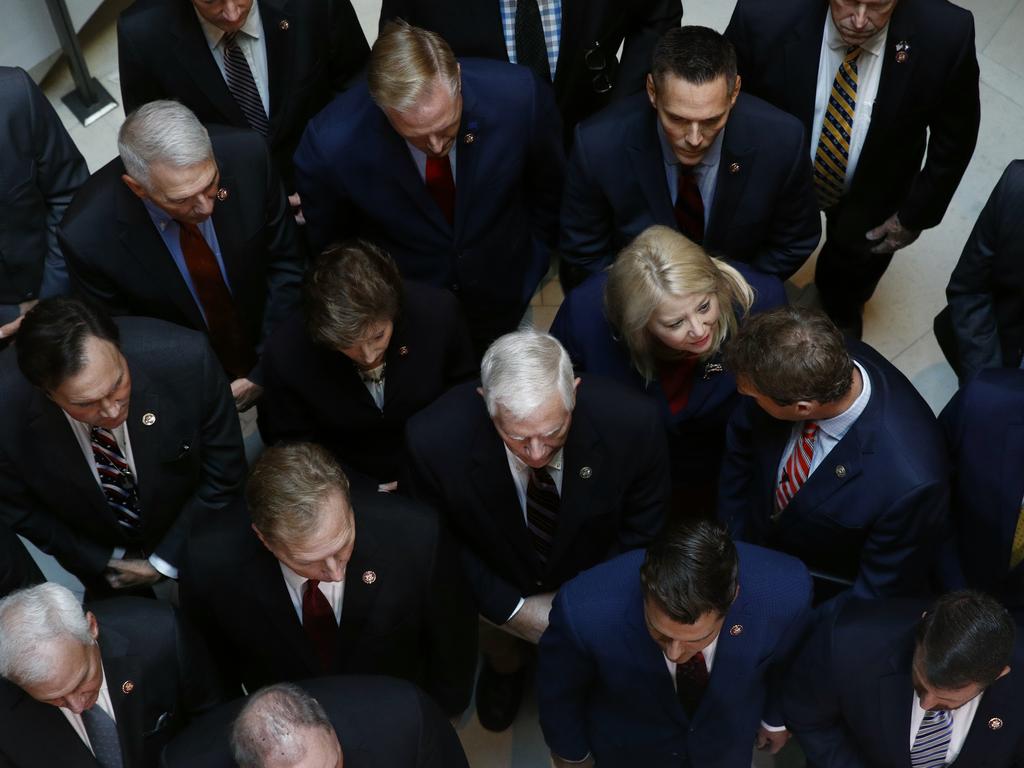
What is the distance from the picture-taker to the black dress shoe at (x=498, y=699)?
489 cm

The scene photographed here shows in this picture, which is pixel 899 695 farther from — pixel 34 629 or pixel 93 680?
pixel 34 629

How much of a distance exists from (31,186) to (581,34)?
2.00 meters

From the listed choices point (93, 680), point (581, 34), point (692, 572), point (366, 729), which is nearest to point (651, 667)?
point (692, 572)

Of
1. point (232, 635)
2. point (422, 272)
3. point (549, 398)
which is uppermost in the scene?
point (549, 398)

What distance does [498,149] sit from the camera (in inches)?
177

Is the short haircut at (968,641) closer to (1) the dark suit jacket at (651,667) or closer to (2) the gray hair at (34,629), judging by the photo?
(1) the dark suit jacket at (651,667)

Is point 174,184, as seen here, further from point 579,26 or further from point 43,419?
point 579,26

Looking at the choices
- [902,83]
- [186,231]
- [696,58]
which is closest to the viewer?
[696,58]

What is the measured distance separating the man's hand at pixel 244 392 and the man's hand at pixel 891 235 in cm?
234

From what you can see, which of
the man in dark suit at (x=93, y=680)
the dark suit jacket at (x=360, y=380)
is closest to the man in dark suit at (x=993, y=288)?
the dark suit jacket at (x=360, y=380)

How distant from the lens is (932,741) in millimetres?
3824

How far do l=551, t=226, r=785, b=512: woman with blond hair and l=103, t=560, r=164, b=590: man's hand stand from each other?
1.55 meters

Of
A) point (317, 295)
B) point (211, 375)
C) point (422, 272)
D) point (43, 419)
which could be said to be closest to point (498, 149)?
point (422, 272)

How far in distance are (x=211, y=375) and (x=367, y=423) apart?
527 mm
